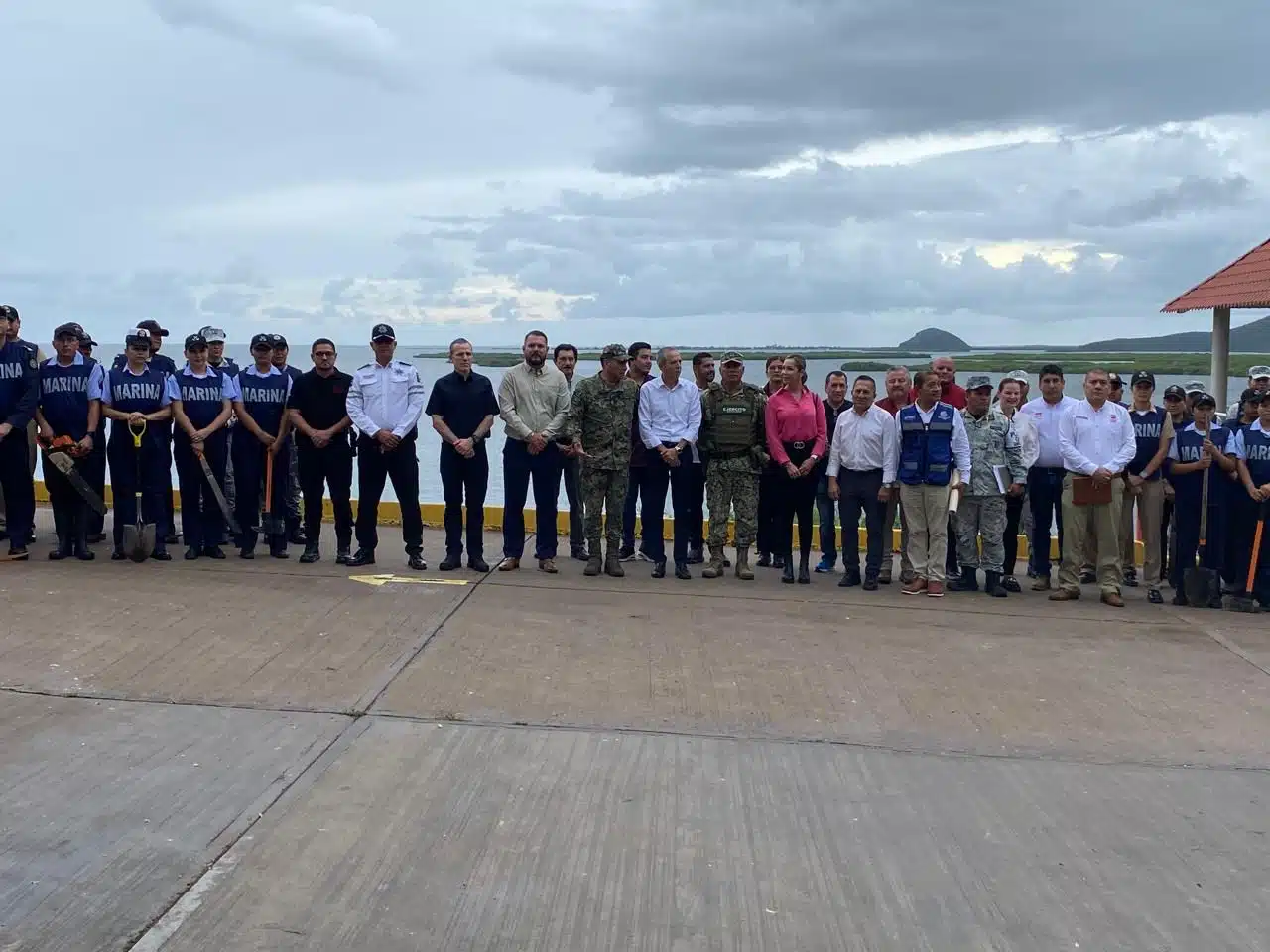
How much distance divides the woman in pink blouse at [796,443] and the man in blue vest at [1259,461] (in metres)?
3.25

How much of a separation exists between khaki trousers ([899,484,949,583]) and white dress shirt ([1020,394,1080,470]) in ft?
3.54

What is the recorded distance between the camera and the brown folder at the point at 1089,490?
9.96 m

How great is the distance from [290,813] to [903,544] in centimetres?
670

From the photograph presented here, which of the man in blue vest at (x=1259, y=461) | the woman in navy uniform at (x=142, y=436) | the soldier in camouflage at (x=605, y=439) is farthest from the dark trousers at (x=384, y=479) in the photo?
the man in blue vest at (x=1259, y=461)

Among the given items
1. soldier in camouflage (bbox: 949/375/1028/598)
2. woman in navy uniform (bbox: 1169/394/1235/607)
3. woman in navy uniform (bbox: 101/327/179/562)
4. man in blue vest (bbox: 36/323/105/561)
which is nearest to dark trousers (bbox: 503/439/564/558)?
woman in navy uniform (bbox: 101/327/179/562)

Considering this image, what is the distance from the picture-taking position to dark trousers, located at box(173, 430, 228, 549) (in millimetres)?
10023

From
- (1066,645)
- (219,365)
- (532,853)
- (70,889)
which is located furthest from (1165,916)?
(219,365)

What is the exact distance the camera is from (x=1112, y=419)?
10.0 m

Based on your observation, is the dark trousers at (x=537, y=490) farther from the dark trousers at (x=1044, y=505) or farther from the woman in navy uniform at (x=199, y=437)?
the dark trousers at (x=1044, y=505)

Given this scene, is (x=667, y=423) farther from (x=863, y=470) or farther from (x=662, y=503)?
(x=863, y=470)

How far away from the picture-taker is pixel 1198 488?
10109 mm

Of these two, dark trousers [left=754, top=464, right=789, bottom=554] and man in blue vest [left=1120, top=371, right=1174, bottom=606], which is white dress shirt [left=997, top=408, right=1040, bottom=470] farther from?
dark trousers [left=754, top=464, right=789, bottom=554]

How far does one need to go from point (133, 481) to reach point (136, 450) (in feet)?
0.81

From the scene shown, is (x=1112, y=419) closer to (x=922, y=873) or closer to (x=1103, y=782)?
(x=1103, y=782)
